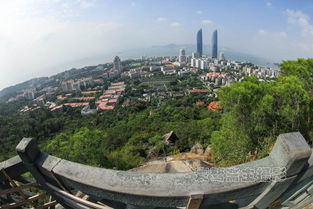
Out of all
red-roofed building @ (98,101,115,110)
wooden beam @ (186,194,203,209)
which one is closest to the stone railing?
wooden beam @ (186,194,203,209)

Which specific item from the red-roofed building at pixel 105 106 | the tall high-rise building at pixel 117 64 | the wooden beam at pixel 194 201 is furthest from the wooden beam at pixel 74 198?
the tall high-rise building at pixel 117 64

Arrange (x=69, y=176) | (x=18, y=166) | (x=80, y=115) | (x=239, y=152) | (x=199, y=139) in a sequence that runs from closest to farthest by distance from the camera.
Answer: (x=69, y=176)
(x=18, y=166)
(x=239, y=152)
(x=199, y=139)
(x=80, y=115)

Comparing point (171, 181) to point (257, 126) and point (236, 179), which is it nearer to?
point (236, 179)

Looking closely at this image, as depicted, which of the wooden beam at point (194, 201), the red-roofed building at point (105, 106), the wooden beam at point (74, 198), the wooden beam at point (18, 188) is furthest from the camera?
the red-roofed building at point (105, 106)

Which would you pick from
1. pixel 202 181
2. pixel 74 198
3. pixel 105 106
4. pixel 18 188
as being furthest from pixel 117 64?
pixel 202 181

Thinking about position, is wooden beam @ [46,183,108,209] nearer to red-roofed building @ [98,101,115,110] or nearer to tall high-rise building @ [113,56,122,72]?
red-roofed building @ [98,101,115,110]

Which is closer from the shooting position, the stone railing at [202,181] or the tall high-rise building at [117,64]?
the stone railing at [202,181]

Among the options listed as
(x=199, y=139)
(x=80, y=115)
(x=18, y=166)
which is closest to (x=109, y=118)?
(x=80, y=115)

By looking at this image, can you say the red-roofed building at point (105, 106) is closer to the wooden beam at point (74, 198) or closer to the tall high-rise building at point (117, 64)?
the wooden beam at point (74, 198)

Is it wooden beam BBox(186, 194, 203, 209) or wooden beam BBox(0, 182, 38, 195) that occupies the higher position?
wooden beam BBox(186, 194, 203, 209)

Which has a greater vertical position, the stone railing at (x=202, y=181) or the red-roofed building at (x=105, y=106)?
the stone railing at (x=202, y=181)

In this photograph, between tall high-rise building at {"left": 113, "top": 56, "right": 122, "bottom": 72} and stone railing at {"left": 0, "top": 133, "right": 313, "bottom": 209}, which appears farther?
tall high-rise building at {"left": 113, "top": 56, "right": 122, "bottom": 72}
